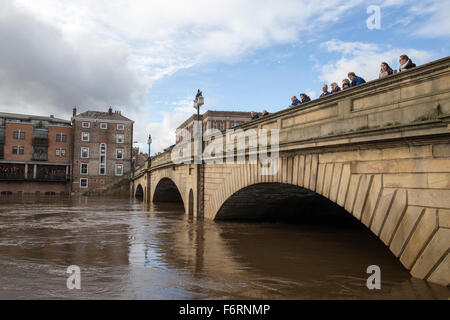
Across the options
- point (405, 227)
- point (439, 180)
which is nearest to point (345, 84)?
point (439, 180)

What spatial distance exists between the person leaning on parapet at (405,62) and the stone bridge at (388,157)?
93 centimetres

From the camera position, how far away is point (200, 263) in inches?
371

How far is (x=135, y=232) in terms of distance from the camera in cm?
1477

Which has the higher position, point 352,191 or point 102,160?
point 102,160

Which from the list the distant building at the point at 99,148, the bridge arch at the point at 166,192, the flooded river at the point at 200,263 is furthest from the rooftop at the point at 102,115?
the flooded river at the point at 200,263

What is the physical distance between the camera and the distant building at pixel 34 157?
5684 cm

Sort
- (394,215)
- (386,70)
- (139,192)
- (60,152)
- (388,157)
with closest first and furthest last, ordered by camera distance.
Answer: (394,215)
(388,157)
(386,70)
(139,192)
(60,152)

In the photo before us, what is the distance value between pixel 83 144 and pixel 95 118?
4.80 m

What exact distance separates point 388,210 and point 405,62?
339 centimetres

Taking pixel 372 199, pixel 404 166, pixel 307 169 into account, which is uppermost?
pixel 307 169

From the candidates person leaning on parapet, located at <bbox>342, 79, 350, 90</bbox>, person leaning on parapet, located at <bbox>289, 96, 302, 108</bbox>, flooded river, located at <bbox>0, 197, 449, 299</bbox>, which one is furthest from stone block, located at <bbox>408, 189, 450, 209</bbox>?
person leaning on parapet, located at <bbox>289, 96, 302, 108</bbox>

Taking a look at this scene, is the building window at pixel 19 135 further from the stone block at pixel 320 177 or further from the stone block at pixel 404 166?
the stone block at pixel 404 166

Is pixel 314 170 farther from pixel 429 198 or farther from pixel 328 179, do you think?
pixel 429 198

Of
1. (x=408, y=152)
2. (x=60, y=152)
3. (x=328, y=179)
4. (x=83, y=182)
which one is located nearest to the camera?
(x=408, y=152)
